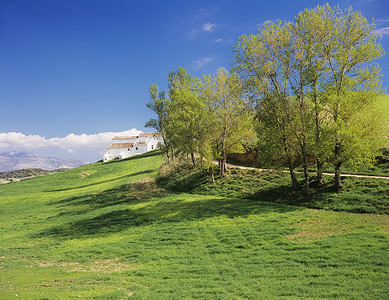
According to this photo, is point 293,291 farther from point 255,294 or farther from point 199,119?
point 199,119

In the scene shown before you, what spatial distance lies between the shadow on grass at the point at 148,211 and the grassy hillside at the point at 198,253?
0.14 metres

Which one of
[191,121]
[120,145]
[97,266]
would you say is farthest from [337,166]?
[120,145]

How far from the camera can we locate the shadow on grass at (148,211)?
26456 mm

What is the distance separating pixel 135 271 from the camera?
16.0 metres

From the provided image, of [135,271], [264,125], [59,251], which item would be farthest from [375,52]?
[59,251]

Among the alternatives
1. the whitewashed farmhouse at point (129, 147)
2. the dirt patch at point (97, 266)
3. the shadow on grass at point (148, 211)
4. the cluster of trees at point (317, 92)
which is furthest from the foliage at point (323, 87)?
the whitewashed farmhouse at point (129, 147)

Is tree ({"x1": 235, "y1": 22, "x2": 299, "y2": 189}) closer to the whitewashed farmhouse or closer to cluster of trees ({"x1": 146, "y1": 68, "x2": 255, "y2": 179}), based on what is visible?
cluster of trees ({"x1": 146, "y1": 68, "x2": 255, "y2": 179})

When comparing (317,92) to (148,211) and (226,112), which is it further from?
(148,211)

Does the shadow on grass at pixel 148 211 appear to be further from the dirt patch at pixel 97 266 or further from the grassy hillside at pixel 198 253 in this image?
the dirt patch at pixel 97 266

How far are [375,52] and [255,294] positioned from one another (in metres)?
29.6

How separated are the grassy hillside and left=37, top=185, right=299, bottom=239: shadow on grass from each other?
144 millimetres

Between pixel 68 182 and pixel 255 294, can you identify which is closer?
pixel 255 294

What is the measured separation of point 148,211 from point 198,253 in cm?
1459

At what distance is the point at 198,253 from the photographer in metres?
18.2
